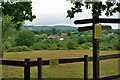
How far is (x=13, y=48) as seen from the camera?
1622cm

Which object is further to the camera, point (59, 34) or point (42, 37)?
point (59, 34)

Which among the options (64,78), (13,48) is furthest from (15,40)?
(64,78)

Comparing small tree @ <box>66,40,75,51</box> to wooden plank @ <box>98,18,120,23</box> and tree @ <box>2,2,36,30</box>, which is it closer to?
wooden plank @ <box>98,18,120,23</box>

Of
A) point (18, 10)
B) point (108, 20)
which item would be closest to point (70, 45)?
point (108, 20)

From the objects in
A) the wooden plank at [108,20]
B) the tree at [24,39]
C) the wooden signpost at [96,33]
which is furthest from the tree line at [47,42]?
the wooden signpost at [96,33]

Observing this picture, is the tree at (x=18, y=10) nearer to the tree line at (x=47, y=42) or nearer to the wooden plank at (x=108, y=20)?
the wooden plank at (x=108, y=20)

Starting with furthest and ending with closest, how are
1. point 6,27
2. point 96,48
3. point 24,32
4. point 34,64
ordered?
1. point 24,32
2. point 6,27
3. point 96,48
4. point 34,64

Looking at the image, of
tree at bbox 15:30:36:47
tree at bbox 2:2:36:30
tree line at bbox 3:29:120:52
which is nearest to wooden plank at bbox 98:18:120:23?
tree at bbox 2:2:36:30

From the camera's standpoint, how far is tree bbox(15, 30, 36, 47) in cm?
1632

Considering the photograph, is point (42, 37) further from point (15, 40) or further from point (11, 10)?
point (11, 10)

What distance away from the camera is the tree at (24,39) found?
16.3m

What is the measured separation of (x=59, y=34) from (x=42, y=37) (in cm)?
328

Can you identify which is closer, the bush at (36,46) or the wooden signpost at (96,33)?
the wooden signpost at (96,33)

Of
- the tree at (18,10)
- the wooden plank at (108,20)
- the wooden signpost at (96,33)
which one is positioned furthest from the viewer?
the wooden plank at (108,20)
